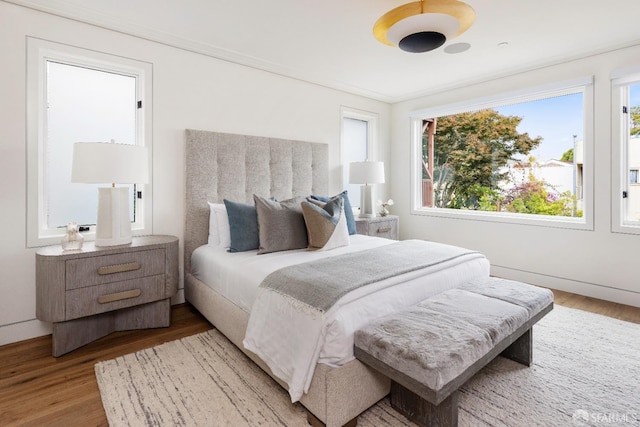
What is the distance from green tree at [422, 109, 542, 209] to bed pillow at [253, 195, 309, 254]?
2.80 metres

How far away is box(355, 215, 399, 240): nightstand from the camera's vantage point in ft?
13.5

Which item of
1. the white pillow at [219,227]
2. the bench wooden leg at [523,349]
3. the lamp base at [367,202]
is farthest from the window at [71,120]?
the bench wooden leg at [523,349]

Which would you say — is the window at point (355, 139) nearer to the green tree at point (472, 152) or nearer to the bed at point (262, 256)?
the bed at point (262, 256)

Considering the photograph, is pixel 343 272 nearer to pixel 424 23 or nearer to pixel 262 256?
pixel 262 256

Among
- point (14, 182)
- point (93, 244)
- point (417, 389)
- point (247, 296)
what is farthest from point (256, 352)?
point (14, 182)

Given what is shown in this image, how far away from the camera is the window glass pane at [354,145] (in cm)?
480

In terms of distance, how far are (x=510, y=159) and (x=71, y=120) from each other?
4.66 m

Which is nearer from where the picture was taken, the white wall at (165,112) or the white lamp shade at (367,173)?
the white wall at (165,112)

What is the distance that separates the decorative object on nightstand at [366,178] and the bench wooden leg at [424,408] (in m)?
2.89

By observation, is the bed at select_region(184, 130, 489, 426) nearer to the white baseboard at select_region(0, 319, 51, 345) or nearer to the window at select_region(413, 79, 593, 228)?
the white baseboard at select_region(0, 319, 51, 345)

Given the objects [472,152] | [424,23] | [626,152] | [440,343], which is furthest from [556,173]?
[440,343]

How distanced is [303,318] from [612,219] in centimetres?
338

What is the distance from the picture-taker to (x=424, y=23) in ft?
7.14

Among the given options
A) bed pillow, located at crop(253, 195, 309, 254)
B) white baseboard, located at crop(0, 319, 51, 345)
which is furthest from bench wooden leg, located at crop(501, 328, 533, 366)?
white baseboard, located at crop(0, 319, 51, 345)
